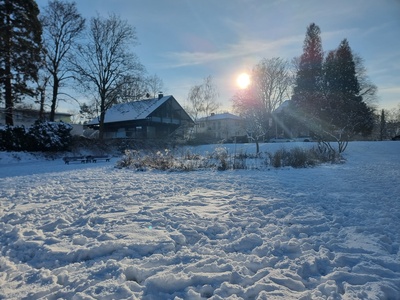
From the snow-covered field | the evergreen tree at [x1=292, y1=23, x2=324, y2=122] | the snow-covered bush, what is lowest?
the snow-covered field

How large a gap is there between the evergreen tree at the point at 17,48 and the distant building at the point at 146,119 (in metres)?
14.9

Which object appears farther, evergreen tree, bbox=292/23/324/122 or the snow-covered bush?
evergreen tree, bbox=292/23/324/122

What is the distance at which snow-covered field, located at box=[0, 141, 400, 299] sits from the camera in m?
2.32

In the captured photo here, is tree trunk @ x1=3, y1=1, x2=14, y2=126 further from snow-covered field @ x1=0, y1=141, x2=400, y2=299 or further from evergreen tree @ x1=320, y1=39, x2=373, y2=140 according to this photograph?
evergreen tree @ x1=320, y1=39, x2=373, y2=140

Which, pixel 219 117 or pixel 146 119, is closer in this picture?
pixel 146 119

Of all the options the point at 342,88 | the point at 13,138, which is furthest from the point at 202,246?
the point at 342,88

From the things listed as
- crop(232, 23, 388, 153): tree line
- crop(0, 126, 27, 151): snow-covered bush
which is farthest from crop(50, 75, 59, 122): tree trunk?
crop(232, 23, 388, 153): tree line

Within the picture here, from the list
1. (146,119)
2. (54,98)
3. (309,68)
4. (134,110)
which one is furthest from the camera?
(134,110)

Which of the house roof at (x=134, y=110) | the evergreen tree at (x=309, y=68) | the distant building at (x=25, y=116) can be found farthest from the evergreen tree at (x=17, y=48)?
the evergreen tree at (x=309, y=68)

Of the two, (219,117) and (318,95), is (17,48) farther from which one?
(219,117)

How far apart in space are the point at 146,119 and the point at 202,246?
106ft

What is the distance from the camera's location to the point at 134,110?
36.4 meters

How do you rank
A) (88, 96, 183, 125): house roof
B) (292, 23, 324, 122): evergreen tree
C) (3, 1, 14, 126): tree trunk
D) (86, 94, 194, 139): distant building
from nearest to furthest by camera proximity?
(3, 1, 14, 126): tree trunk
(292, 23, 324, 122): evergreen tree
(88, 96, 183, 125): house roof
(86, 94, 194, 139): distant building

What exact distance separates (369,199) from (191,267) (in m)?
4.79
